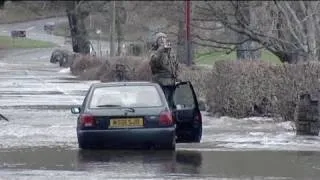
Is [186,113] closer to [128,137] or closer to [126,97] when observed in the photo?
[126,97]

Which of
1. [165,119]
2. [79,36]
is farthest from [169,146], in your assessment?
[79,36]

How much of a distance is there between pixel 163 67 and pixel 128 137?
3.52m

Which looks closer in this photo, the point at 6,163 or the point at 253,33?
the point at 6,163

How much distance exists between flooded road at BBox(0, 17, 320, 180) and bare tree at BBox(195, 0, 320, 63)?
4068 millimetres

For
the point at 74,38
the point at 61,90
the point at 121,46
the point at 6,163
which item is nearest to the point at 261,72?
the point at 6,163

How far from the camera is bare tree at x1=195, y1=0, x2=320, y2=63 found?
27297mm

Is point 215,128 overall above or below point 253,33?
below

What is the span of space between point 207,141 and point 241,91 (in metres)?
4.61

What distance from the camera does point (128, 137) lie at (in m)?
15.3

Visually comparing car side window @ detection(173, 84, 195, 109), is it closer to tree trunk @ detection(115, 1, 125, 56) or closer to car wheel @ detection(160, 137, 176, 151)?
car wheel @ detection(160, 137, 176, 151)

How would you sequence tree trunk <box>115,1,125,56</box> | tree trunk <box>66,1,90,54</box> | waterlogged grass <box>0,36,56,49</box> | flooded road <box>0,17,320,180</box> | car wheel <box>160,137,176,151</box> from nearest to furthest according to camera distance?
1. flooded road <box>0,17,320,180</box>
2. car wheel <box>160,137,176,151</box>
3. waterlogged grass <box>0,36,56,49</box>
4. tree trunk <box>115,1,125,56</box>
5. tree trunk <box>66,1,90,54</box>

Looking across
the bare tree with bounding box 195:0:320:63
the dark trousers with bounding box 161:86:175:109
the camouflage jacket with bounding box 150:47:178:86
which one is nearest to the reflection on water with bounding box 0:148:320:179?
the dark trousers with bounding box 161:86:175:109

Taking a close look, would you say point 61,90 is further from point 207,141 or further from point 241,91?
point 207,141

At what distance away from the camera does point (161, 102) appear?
15805 mm
